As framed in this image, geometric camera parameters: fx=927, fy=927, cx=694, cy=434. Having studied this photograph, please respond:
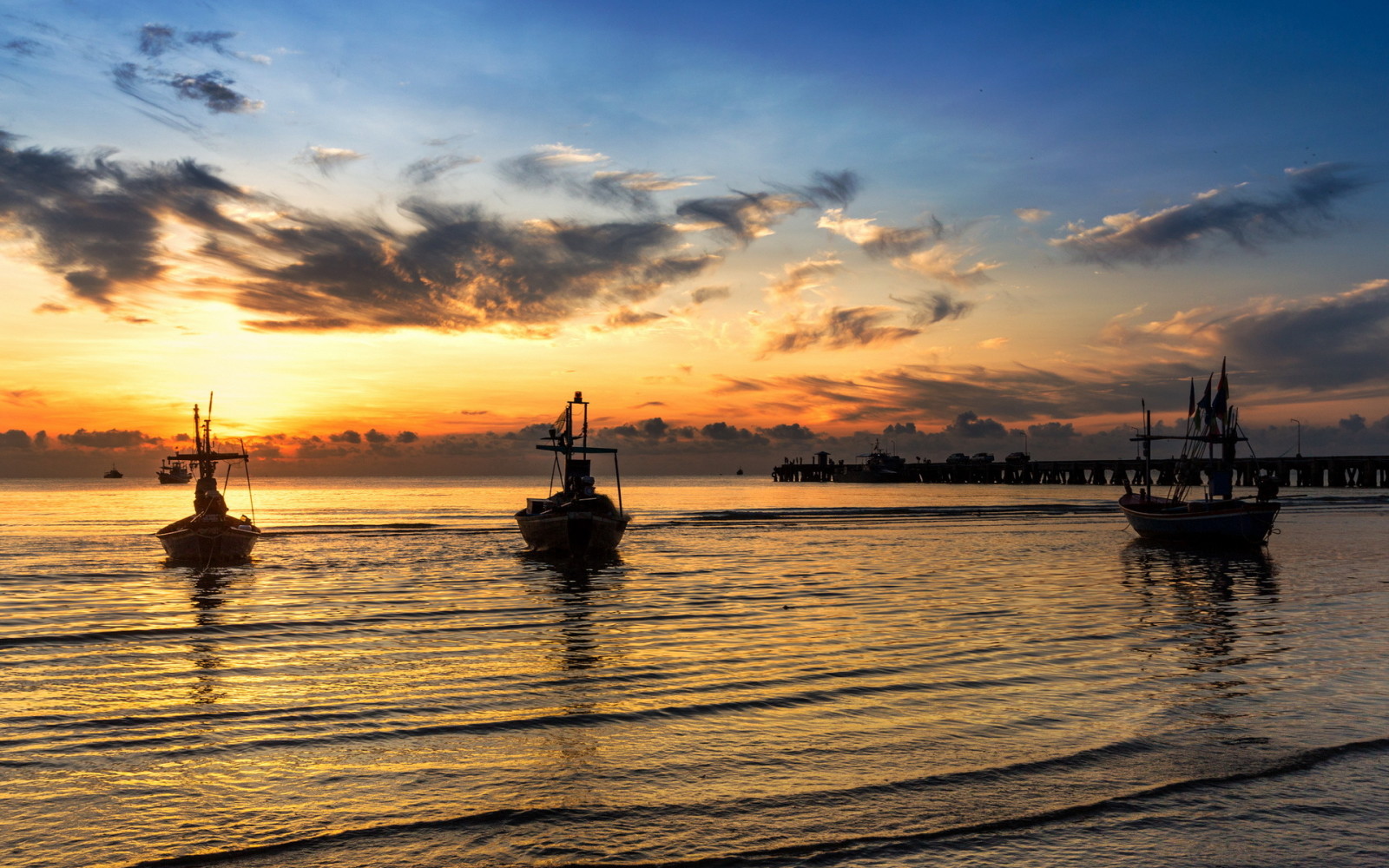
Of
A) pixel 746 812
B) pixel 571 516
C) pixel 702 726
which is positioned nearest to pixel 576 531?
pixel 571 516

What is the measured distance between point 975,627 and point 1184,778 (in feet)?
40.1

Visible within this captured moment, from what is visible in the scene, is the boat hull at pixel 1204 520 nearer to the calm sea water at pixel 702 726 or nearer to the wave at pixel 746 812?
the calm sea water at pixel 702 726

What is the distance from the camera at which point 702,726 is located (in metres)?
13.1

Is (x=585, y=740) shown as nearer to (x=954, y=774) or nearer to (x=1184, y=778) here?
(x=954, y=774)

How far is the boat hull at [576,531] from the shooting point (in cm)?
4481

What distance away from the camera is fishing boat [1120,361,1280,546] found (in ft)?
157

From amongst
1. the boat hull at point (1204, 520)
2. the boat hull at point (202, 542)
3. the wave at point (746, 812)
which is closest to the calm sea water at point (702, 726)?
the wave at point (746, 812)

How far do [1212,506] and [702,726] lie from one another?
149 ft

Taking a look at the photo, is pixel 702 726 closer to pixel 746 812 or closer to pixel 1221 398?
pixel 746 812

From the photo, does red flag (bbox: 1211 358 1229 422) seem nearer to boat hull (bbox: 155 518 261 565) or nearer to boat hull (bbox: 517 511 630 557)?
boat hull (bbox: 517 511 630 557)

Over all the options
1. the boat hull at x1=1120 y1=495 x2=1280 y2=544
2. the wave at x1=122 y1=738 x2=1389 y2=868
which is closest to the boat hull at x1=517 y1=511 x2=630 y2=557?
the boat hull at x1=1120 y1=495 x2=1280 y2=544

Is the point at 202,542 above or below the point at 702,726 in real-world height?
below

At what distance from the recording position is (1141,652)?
18922 millimetres

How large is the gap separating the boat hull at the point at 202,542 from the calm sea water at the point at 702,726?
11695mm
